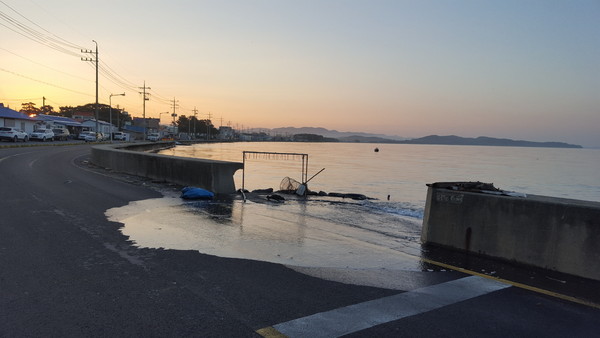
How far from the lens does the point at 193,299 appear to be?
14.9 feet

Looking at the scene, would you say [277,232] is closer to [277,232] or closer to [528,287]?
[277,232]

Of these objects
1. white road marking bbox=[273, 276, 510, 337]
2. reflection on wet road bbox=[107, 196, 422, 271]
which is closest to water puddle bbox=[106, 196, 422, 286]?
reflection on wet road bbox=[107, 196, 422, 271]

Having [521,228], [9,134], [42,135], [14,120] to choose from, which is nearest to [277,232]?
[521,228]

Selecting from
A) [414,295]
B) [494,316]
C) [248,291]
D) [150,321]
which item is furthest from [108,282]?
[494,316]

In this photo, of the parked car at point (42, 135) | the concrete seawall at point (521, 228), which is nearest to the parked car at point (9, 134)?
the parked car at point (42, 135)

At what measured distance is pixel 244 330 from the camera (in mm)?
3805

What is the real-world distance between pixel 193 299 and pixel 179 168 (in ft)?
37.8

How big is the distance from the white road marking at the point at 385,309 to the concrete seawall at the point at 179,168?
9.35 metres

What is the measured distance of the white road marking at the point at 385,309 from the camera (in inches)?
153

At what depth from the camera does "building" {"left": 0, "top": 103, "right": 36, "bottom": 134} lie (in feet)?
194

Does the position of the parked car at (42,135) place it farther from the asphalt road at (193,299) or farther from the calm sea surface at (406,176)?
the asphalt road at (193,299)

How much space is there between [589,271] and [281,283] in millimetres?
4405

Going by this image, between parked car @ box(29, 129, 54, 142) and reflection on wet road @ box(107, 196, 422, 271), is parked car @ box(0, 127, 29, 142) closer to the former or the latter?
parked car @ box(29, 129, 54, 142)

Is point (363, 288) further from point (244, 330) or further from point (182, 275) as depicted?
point (182, 275)
